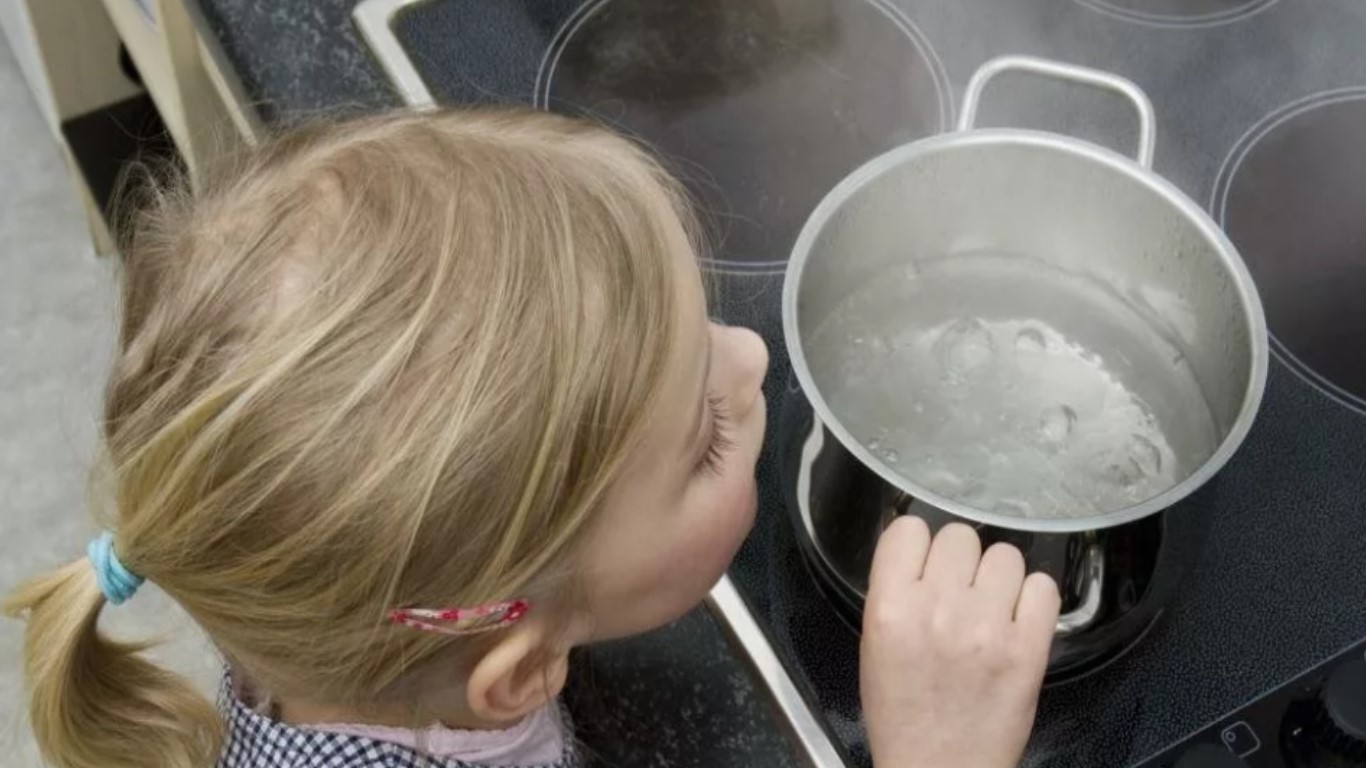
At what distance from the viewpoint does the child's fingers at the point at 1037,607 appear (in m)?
0.60

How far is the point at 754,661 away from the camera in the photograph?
0.65 meters

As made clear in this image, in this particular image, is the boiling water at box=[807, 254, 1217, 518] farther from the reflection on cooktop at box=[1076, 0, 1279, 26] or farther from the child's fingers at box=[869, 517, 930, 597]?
the reflection on cooktop at box=[1076, 0, 1279, 26]

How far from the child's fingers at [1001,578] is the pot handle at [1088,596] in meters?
0.03

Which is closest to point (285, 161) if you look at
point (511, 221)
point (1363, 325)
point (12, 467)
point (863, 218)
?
point (511, 221)

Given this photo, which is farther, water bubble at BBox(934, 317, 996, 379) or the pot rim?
water bubble at BBox(934, 317, 996, 379)

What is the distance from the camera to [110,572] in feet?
1.91

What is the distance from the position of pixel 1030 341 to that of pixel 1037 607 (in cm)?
18

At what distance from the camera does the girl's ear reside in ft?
1.87

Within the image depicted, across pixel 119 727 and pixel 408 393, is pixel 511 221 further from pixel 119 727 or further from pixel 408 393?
pixel 119 727

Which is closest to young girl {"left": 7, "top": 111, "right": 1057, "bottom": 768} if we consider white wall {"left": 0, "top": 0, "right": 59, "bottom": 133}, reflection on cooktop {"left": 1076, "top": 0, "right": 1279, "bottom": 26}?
reflection on cooktop {"left": 1076, "top": 0, "right": 1279, "bottom": 26}

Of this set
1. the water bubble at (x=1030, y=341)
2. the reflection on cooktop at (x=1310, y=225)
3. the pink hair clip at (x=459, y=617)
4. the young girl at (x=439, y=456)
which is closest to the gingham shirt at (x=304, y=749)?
the young girl at (x=439, y=456)

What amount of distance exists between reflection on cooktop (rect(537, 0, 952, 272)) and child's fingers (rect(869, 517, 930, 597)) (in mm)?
215

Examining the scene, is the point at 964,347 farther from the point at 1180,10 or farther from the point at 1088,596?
the point at 1180,10

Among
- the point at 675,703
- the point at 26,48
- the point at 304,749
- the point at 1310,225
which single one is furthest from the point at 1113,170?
the point at 26,48
